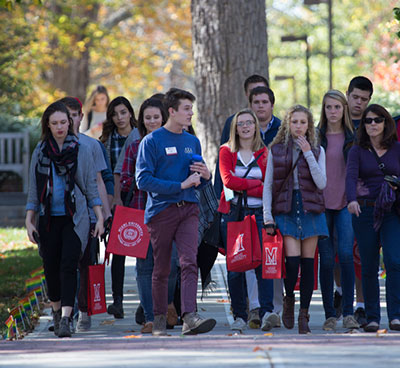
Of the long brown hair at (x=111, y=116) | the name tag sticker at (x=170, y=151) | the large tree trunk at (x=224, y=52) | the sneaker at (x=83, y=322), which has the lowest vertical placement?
the sneaker at (x=83, y=322)

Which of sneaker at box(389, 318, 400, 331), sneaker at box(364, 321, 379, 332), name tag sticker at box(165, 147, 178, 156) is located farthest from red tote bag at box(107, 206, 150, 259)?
sneaker at box(389, 318, 400, 331)

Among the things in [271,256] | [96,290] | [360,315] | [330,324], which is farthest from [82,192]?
[360,315]

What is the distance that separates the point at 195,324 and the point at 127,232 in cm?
140

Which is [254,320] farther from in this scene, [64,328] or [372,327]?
[64,328]

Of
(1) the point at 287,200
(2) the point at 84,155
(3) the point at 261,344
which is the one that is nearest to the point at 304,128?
(1) the point at 287,200

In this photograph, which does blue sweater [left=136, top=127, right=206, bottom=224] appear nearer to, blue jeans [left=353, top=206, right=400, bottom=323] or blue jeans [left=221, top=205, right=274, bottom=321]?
blue jeans [left=221, top=205, right=274, bottom=321]

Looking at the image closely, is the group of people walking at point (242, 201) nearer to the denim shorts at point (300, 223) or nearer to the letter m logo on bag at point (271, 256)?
the denim shorts at point (300, 223)

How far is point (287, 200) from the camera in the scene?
25.9 feet

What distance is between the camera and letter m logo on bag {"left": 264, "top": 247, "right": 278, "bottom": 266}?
313 inches

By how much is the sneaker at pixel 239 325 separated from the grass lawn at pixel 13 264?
80.1 inches

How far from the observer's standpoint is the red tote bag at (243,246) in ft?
27.1

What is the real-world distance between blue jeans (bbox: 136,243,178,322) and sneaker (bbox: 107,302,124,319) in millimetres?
1063

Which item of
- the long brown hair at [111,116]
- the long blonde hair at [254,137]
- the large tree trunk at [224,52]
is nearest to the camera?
the long blonde hair at [254,137]

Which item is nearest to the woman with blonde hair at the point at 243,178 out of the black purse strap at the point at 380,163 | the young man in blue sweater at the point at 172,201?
the young man in blue sweater at the point at 172,201
